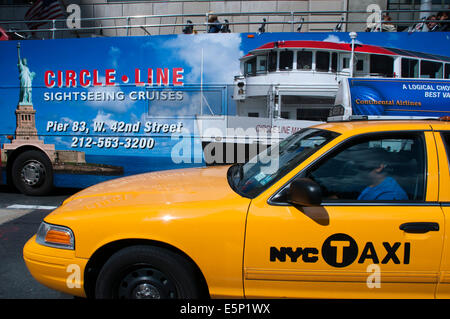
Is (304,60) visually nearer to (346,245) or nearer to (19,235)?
(346,245)

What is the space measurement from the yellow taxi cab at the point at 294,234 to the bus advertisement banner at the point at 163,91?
3.48 metres

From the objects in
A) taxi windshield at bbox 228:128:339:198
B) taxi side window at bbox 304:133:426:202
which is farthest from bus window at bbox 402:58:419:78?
taxi side window at bbox 304:133:426:202

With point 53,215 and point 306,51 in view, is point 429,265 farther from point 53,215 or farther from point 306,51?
point 306,51

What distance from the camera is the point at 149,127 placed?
6801 millimetres

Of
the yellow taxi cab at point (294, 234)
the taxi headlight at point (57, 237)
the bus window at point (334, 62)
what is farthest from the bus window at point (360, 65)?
the taxi headlight at point (57, 237)

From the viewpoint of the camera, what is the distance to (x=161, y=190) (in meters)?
2.99

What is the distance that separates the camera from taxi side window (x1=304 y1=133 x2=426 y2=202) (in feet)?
8.77

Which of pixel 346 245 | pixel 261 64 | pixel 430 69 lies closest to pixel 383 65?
pixel 430 69

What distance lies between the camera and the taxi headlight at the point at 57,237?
2.71 m

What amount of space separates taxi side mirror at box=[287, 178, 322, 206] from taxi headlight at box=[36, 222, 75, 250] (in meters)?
1.66

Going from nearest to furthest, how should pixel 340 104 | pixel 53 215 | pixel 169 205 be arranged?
pixel 169 205, pixel 53 215, pixel 340 104

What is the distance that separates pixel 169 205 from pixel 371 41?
4997 millimetres

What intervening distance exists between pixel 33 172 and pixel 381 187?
689 cm
